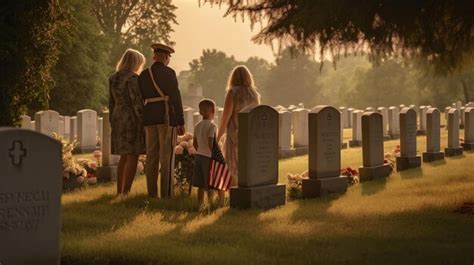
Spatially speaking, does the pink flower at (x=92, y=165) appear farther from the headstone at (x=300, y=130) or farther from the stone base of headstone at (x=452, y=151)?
the stone base of headstone at (x=452, y=151)

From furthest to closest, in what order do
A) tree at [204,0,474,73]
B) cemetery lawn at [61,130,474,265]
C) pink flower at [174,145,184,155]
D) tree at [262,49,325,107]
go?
tree at [262,49,325,107], pink flower at [174,145,184,155], tree at [204,0,474,73], cemetery lawn at [61,130,474,265]

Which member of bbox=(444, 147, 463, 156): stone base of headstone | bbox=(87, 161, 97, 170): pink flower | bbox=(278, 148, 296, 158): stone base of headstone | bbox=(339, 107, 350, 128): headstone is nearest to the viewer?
bbox=(87, 161, 97, 170): pink flower

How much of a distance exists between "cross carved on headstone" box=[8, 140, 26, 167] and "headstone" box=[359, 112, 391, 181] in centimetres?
873

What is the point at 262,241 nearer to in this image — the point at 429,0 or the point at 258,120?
the point at 258,120

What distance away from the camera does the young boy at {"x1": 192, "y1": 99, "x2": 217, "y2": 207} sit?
32.5ft

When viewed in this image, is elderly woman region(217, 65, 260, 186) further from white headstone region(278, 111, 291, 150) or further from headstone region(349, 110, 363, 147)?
headstone region(349, 110, 363, 147)

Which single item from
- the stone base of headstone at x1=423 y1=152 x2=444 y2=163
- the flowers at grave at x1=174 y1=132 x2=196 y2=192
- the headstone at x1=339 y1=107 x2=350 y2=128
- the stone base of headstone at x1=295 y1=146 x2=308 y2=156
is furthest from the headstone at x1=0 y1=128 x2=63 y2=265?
the headstone at x1=339 y1=107 x2=350 y2=128

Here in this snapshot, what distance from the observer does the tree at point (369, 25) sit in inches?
336

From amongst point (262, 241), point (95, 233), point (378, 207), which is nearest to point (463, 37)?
point (378, 207)

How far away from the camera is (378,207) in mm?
9594

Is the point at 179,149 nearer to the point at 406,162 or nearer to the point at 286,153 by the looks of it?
the point at 406,162

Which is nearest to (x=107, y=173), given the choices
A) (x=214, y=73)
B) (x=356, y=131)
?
(x=356, y=131)

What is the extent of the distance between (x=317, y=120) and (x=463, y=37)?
2.71m

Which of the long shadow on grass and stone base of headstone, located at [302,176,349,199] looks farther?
the long shadow on grass
